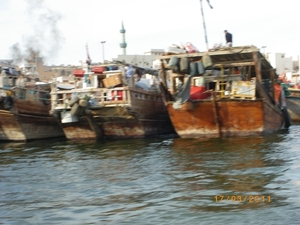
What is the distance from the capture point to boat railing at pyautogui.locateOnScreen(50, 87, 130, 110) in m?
14.9

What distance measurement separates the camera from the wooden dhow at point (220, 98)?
14.0m

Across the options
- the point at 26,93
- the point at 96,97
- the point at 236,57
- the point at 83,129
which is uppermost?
the point at 236,57

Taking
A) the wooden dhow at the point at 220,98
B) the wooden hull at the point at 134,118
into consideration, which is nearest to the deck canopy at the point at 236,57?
the wooden dhow at the point at 220,98

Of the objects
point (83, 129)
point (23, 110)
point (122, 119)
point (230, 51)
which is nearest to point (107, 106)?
point (122, 119)

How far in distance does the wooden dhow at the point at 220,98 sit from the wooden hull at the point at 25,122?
584cm

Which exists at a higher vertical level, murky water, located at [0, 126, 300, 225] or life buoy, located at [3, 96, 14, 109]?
life buoy, located at [3, 96, 14, 109]

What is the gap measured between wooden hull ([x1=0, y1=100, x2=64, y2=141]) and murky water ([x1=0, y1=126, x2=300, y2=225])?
4.07m

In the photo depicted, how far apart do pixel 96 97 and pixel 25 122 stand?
12.1 ft

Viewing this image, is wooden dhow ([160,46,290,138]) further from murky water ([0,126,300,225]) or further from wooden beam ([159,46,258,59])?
murky water ([0,126,300,225])

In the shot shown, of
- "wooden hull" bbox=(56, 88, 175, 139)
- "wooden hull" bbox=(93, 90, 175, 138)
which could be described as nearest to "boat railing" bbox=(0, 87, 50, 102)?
"wooden hull" bbox=(56, 88, 175, 139)

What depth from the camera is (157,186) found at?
747 cm

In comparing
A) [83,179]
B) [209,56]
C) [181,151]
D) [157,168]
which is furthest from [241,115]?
[83,179]
